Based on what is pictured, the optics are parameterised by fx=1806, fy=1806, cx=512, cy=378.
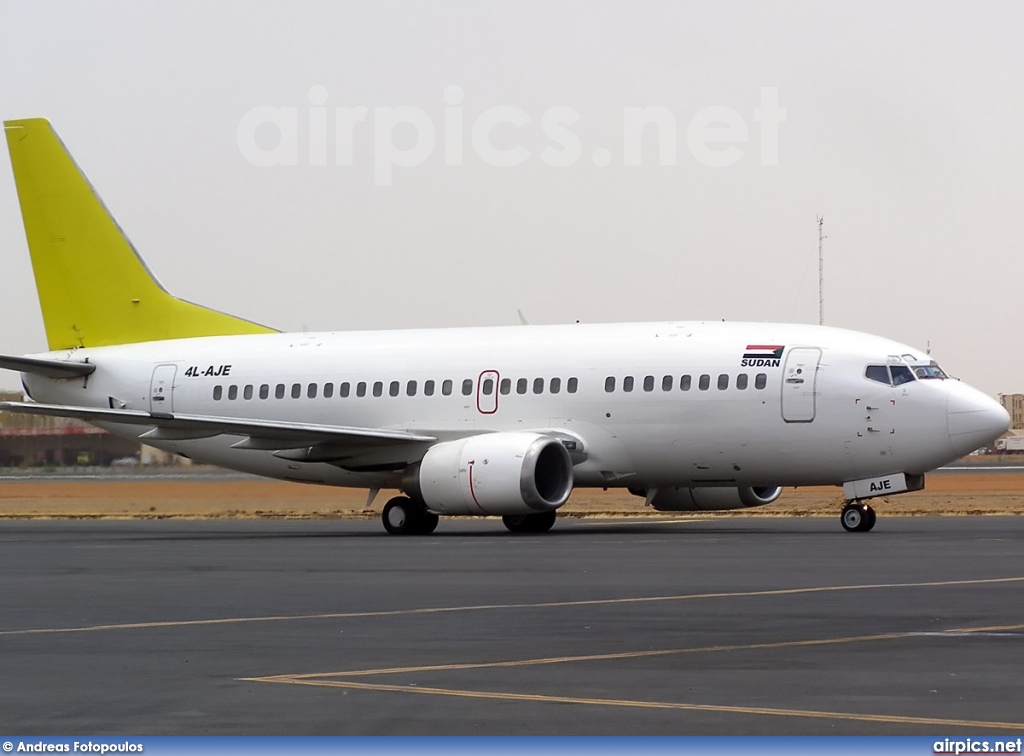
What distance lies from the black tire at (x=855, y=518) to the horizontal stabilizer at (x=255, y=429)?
866 centimetres

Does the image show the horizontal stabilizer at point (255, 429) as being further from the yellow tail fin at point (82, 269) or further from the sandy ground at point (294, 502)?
the sandy ground at point (294, 502)

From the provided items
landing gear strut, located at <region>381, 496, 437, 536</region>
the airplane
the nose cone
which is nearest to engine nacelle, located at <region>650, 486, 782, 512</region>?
the airplane

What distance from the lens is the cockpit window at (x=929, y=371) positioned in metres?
33.5

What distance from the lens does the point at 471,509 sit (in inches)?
1339

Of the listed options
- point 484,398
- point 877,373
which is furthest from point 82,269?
point 877,373

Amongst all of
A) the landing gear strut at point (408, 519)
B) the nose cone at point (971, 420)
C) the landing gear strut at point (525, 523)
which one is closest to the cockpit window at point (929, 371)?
the nose cone at point (971, 420)

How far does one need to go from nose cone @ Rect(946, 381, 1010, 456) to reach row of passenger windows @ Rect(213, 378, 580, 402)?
746 cm

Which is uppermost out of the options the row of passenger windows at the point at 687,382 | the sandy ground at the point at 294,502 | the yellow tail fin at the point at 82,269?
the yellow tail fin at the point at 82,269

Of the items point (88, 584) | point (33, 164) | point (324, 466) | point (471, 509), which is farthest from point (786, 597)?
point (33, 164)

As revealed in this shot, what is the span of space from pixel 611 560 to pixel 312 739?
15437mm

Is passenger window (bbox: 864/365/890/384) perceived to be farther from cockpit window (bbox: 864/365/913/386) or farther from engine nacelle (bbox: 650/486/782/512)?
engine nacelle (bbox: 650/486/782/512)

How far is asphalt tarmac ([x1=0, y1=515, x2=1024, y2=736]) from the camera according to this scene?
32.9ft

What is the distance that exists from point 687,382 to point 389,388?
7.31m

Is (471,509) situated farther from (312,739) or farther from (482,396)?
(312,739)
